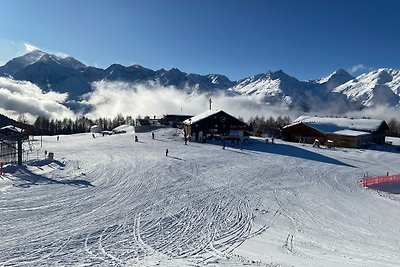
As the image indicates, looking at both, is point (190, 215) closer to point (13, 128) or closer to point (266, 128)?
point (13, 128)

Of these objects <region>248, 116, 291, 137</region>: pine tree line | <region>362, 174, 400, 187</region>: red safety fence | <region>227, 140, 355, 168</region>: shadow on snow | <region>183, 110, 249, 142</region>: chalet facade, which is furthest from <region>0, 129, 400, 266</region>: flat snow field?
<region>248, 116, 291, 137</region>: pine tree line

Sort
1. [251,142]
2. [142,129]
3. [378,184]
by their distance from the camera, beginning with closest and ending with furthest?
[378,184] → [251,142] → [142,129]

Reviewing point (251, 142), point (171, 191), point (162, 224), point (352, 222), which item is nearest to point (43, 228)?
point (162, 224)

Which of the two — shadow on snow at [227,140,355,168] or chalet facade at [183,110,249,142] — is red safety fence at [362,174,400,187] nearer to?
shadow on snow at [227,140,355,168]

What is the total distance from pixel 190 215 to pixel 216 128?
112ft

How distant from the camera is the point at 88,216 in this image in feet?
50.2

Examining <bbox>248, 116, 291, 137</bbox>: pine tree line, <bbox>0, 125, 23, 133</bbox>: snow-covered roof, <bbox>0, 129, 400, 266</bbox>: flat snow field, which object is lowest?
<bbox>0, 129, 400, 266</bbox>: flat snow field

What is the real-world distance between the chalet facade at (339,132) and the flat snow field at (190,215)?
20.0 m

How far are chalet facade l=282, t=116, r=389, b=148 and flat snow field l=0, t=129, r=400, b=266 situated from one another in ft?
65.7

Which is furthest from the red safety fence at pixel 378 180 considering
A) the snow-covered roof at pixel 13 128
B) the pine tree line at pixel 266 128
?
the pine tree line at pixel 266 128

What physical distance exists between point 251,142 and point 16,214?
36.6 m

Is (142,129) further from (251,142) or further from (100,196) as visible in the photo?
(100,196)

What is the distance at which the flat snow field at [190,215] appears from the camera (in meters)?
11.8

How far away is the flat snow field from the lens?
Answer: 463 inches
